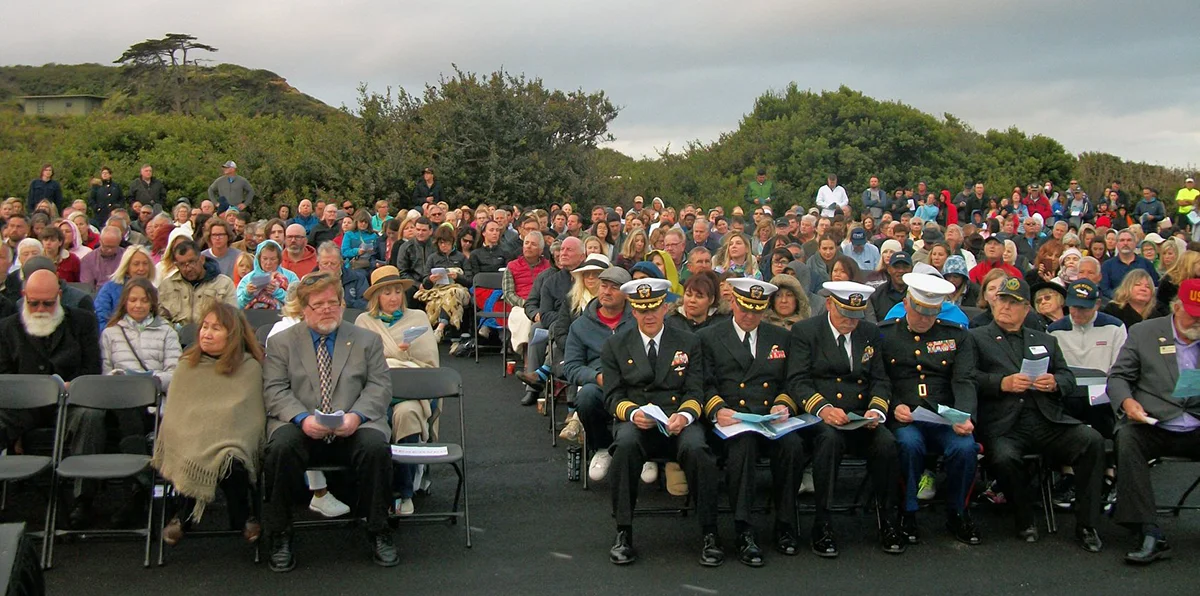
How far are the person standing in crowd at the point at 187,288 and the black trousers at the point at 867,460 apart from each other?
186 inches

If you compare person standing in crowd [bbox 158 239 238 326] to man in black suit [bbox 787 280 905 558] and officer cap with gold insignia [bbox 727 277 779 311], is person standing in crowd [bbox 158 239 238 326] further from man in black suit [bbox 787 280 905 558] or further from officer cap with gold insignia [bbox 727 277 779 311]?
man in black suit [bbox 787 280 905 558]

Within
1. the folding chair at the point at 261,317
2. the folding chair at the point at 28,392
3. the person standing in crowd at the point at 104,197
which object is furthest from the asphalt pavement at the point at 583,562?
the person standing in crowd at the point at 104,197

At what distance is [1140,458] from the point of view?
6699 mm

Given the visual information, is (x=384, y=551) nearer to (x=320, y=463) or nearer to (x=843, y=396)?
(x=320, y=463)

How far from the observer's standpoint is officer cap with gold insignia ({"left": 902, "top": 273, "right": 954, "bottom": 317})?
684 centimetres

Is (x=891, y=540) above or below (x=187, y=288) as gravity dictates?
below

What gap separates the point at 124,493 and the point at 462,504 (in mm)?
2293

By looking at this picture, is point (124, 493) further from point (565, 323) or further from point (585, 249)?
point (585, 249)

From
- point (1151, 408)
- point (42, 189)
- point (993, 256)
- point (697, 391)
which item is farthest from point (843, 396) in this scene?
point (42, 189)

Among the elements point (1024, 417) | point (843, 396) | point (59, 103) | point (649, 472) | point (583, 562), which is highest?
point (59, 103)

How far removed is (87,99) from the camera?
48250mm

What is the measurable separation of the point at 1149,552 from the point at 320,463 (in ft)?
16.2

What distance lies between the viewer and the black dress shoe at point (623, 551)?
629 centimetres

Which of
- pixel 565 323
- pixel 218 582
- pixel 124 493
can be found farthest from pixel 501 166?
pixel 218 582
